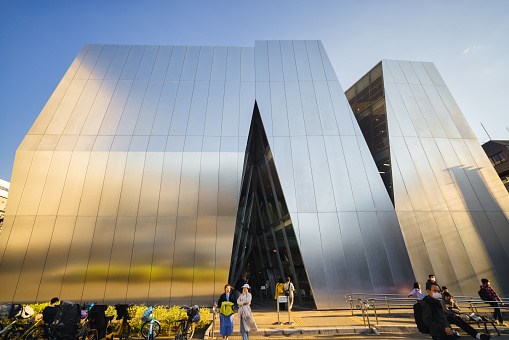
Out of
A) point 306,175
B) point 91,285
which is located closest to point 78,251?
point 91,285

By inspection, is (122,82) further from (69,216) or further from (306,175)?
(306,175)

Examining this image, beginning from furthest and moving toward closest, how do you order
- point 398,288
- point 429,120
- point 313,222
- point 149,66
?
point 149,66 → point 429,120 → point 313,222 → point 398,288

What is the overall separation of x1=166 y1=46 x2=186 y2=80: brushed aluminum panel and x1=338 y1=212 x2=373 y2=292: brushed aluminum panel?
14.4 m

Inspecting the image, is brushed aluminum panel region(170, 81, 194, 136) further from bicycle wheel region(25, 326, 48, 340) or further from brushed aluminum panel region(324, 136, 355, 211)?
bicycle wheel region(25, 326, 48, 340)

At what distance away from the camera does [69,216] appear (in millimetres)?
12031

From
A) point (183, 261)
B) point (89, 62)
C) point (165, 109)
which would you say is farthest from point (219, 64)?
point (183, 261)

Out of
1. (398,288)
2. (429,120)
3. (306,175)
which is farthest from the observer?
(429,120)

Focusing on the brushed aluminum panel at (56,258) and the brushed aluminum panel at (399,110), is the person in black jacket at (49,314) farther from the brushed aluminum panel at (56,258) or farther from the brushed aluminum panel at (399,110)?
the brushed aluminum panel at (399,110)

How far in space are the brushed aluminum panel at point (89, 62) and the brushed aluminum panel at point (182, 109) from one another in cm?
672

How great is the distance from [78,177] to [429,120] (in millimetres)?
22042

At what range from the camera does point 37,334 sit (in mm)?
6688

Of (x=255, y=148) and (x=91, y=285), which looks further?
(x=255, y=148)

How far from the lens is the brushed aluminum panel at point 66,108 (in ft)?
46.0

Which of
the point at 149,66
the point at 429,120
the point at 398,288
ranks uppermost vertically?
the point at 149,66
